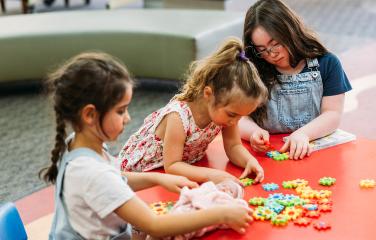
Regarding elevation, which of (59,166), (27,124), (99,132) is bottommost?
(27,124)

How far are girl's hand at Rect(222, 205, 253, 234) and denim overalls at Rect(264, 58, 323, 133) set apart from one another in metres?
0.80

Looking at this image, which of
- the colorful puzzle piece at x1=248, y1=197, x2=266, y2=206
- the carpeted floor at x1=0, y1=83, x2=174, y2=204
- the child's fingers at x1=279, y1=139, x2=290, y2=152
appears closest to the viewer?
the colorful puzzle piece at x1=248, y1=197, x2=266, y2=206

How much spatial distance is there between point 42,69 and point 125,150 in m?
2.87

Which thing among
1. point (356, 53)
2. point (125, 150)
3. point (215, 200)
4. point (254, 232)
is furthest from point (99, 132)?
point (356, 53)

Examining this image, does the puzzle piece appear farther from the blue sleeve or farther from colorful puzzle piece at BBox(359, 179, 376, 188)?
the blue sleeve

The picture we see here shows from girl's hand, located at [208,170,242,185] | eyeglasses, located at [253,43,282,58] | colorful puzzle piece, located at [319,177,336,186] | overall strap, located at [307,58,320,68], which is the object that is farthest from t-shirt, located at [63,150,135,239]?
overall strap, located at [307,58,320,68]

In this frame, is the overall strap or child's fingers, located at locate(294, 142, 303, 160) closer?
child's fingers, located at locate(294, 142, 303, 160)

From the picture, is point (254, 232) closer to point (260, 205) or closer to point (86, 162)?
point (260, 205)

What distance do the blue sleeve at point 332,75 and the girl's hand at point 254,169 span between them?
0.54 meters

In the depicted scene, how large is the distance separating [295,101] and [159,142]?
24.0 inches

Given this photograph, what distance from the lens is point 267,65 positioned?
2.20m

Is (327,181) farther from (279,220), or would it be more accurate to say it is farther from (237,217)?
(237,217)

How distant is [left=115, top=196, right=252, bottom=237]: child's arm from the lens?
1373mm

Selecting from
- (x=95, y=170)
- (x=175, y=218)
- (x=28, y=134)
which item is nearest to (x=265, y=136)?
(x=175, y=218)
